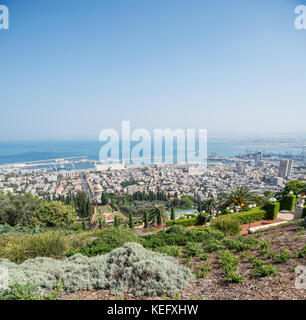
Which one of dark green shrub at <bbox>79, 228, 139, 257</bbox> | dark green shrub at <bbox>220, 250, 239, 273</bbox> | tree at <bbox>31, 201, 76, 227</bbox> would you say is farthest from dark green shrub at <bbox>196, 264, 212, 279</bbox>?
tree at <bbox>31, 201, 76, 227</bbox>

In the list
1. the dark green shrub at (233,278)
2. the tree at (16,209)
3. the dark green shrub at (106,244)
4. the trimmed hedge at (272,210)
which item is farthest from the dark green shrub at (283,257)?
the tree at (16,209)

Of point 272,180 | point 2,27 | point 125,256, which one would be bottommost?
point 272,180

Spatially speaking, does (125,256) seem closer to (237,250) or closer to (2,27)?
(237,250)

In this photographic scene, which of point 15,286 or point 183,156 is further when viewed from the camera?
point 183,156

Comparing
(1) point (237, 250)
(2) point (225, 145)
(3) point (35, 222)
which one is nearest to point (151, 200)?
(3) point (35, 222)

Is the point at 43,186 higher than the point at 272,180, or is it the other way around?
the point at 272,180
